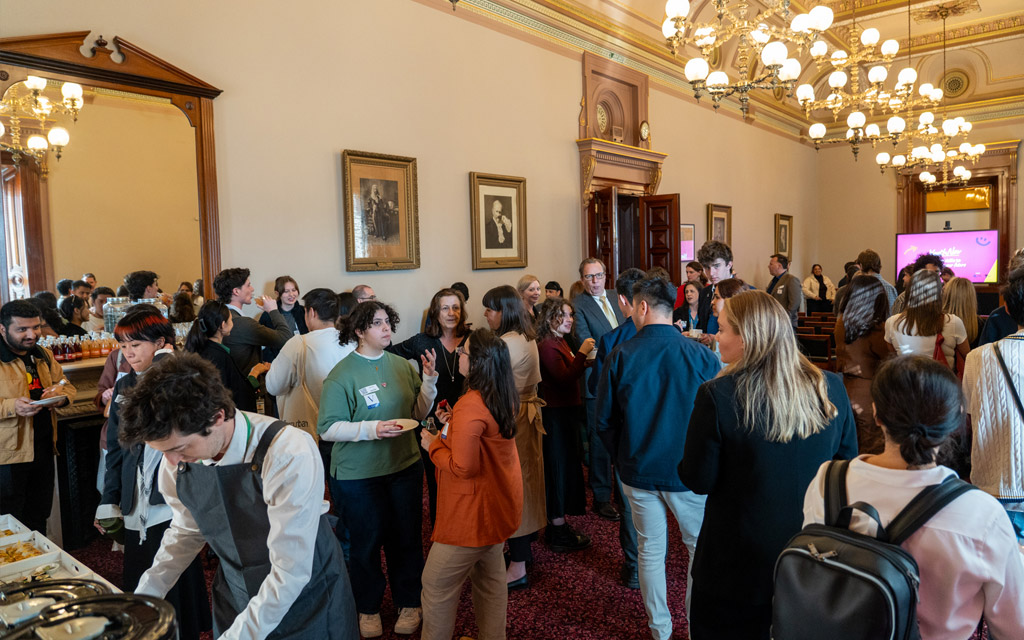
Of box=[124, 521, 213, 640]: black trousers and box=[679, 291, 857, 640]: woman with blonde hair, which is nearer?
box=[679, 291, 857, 640]: woman with blonde hair

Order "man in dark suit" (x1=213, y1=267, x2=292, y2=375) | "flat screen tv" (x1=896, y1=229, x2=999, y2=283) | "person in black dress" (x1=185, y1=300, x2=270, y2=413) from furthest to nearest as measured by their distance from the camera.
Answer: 1. "flat screen tv" (x1=896, y1=229, x2=999, y2=283)
2. "man in dark suit" (x1=213, y1=267, x2=292, y2=375)
3. "person in black dress" (x1=185, y1=300, x2=270, y2=413)

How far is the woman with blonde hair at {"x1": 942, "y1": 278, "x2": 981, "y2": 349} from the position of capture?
4.05m

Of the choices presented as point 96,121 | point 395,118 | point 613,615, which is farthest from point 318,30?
point 613,615

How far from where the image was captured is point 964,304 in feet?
13.4

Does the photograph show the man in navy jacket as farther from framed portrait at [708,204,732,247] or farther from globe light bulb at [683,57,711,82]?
framed portrait at [708,204,732,247]

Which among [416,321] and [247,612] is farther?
[416,321]

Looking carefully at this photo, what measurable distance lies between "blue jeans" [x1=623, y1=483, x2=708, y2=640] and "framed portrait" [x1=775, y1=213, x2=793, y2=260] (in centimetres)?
1176

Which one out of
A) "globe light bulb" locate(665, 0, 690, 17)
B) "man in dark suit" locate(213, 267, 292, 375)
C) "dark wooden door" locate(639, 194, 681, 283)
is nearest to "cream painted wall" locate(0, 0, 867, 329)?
"man in dark suit" locate(213, 267, 292, 375)

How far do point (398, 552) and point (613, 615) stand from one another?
1124 mm

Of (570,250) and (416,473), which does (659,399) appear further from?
(570,250)

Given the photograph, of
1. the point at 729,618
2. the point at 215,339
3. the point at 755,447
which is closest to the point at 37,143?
the point at 215,339

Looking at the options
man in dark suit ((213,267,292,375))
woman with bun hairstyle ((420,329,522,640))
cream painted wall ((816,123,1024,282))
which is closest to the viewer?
woman with bun hairstyle ((420,329,522,640))

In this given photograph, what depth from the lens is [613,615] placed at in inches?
129

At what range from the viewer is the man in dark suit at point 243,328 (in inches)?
168
